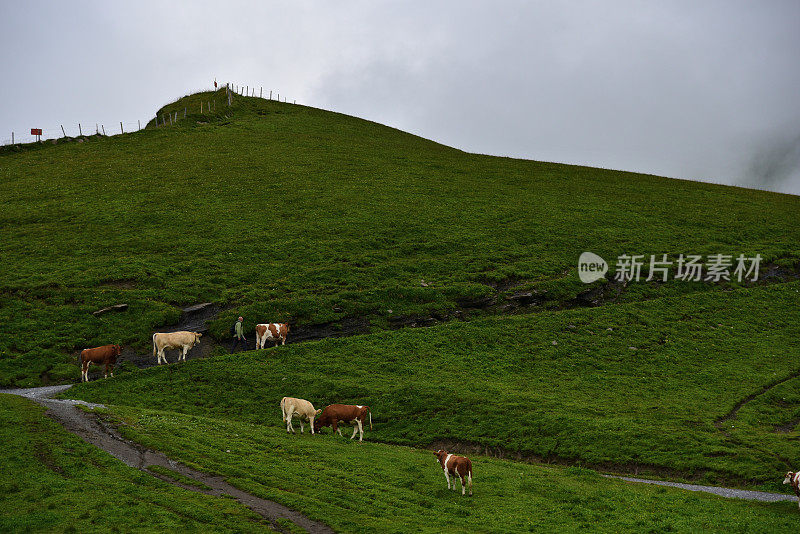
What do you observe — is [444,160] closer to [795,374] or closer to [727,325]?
[727,325]

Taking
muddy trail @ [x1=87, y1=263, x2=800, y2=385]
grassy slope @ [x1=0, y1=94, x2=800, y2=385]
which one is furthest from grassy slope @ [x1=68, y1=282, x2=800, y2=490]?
grassy slope @ [x1=0, y1=94, x2=800, y2=385]

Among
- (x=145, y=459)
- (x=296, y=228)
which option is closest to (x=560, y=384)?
(x=145, y=459)

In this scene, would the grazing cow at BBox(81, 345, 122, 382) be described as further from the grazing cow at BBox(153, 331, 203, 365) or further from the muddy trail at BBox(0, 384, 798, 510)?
the muddy trail at BBox(0, 384, 798, 510)

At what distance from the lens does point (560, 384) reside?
37.3 m

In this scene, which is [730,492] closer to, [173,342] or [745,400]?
[745,400]

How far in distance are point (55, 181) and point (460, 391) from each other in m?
61.0

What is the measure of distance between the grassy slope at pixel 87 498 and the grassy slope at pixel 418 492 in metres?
2.46

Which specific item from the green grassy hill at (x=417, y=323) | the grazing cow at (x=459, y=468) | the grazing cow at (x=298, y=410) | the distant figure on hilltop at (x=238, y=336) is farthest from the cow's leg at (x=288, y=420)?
the distant figure on hilltop at (x=238, y=336)

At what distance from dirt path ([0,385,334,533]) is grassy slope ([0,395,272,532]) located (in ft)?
2.15

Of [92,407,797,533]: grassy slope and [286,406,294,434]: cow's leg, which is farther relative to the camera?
[286,406,294,434]: cow's leg

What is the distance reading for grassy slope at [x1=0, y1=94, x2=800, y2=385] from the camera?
45.4 meters

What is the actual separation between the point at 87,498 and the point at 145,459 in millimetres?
4662

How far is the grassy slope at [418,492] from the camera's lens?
A: 754 inches

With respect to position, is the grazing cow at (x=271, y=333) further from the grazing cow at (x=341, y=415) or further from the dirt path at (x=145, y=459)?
the grazing cow at (x=341, y=415)
